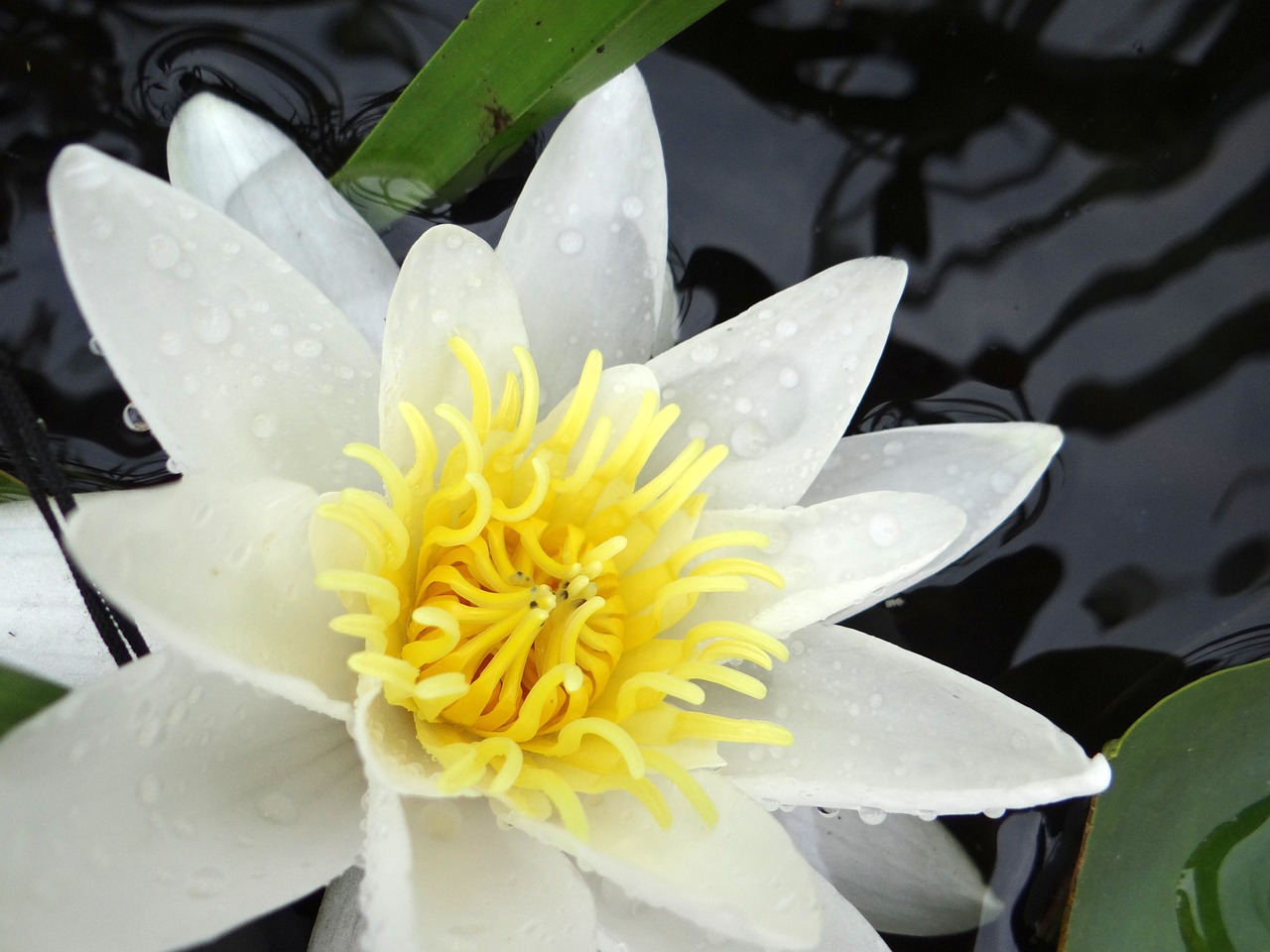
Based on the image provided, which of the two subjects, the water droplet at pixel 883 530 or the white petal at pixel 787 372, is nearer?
the water droplet at pixel 883 530

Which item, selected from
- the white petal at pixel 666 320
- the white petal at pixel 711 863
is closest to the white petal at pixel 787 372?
the white petal at pixel 666 320

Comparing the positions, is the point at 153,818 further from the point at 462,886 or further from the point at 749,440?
the point at 749,440

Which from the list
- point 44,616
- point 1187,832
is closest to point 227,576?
point 44,616

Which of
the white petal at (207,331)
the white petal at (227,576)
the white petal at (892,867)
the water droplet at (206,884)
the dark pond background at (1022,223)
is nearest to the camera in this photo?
the white petal at (227,576)

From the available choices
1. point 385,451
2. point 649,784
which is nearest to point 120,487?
Result: point 385,451

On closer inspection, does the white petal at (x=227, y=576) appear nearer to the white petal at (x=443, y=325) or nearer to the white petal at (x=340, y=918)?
the white petal at (x=443, y=325)
